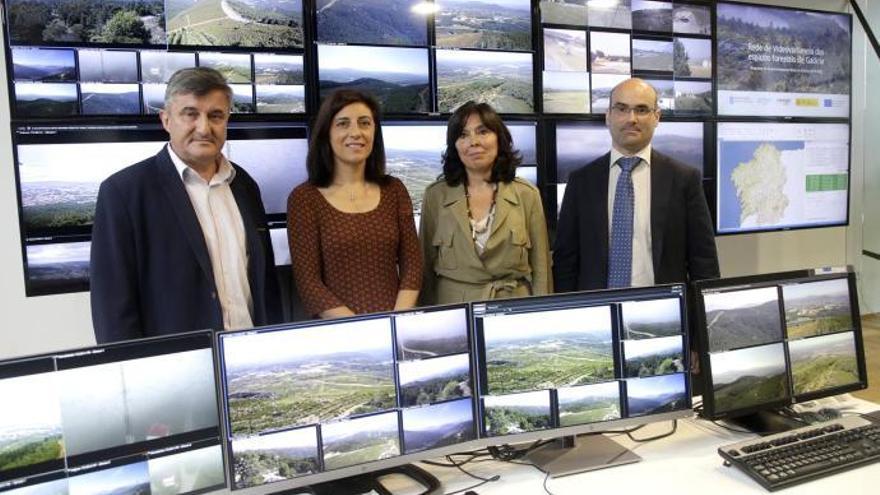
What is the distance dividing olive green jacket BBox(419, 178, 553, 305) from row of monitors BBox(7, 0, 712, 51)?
1014 mm

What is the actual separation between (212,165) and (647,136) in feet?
4.79

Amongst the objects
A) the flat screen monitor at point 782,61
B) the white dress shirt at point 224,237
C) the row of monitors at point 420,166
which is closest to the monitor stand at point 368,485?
the white dress shirt at point 224,237

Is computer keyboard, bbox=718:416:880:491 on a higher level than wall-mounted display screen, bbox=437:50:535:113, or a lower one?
lower

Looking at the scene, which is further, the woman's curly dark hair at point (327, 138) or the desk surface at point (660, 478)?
the woman's curly dark hair at point (327, 138)

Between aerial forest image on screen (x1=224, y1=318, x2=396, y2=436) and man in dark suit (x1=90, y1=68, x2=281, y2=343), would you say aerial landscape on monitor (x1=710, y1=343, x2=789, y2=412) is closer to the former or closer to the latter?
aerial forest image on screen (x1=224, y1=318, x2=396, y2=436)

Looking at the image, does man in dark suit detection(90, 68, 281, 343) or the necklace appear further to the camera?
the necklace

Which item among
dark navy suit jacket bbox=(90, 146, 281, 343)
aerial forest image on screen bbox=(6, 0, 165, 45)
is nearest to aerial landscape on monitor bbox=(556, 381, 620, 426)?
dark navy suit jacket bbox=(90, 146, 281, 343)

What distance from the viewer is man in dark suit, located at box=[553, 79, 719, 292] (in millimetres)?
2293

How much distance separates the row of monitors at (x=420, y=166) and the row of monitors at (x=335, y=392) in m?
1.64

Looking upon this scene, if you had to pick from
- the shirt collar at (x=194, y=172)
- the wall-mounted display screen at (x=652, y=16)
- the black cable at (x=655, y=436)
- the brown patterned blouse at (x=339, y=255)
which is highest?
the wall-mounted display screen at (x=652, y=16)

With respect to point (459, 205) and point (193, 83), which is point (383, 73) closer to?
point (459, 205)

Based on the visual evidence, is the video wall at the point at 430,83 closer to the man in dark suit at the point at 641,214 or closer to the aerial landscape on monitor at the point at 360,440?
the man in dark suit at the point at 641,214

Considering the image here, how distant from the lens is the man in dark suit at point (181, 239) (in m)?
1.73

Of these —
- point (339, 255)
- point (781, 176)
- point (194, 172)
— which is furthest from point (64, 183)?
point (781, 176)
